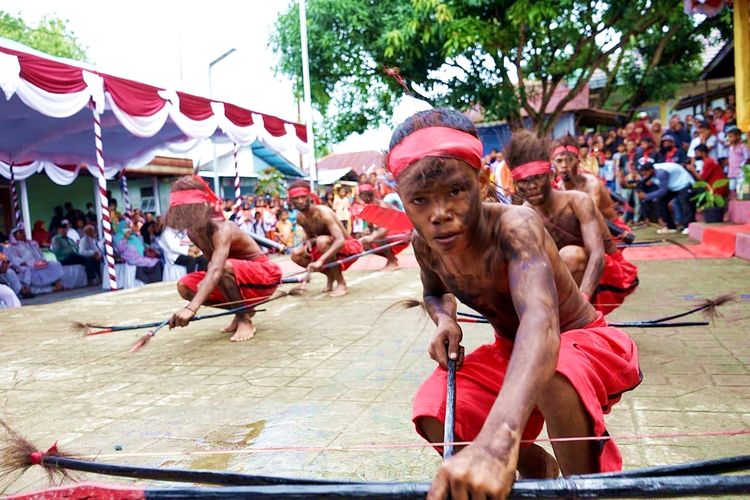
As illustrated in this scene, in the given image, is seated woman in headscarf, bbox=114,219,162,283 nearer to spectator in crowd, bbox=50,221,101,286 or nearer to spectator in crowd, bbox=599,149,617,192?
spectator in crowd, bbox=50,221,101,286

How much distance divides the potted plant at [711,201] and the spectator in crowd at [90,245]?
1171cm

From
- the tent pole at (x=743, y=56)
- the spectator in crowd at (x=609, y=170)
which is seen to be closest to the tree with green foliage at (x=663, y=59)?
the spectator in crowd at (x=609, y=170)

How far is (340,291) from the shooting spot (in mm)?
7973

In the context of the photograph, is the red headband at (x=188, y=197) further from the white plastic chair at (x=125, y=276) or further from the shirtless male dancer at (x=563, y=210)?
the white plastic chair at (x=125, y=276)

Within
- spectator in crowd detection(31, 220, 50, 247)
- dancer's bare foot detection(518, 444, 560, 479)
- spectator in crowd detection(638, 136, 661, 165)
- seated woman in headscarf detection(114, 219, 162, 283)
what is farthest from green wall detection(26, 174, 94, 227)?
dancer's bare foot detection(518, 444, 560, 479)

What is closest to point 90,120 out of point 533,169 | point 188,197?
point 188,197

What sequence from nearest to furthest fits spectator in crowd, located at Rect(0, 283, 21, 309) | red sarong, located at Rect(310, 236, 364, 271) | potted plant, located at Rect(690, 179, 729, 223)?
red sarong, located at Rect(310, 236, 364, 271) < spectator in crowd, located at Rect(0, 283, 21, 309) < potted plant, located at Rect(690, 179, 729, 223)

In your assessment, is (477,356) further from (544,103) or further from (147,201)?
(147,201)

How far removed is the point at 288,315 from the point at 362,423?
366cm

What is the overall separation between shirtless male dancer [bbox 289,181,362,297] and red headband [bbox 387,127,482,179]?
5.82 m

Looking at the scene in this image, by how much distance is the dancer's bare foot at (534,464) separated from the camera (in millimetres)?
2205

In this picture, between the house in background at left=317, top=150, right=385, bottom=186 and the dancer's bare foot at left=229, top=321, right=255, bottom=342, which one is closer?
the dancer's bare foot at left=229, top=321, right=255, bottom=342

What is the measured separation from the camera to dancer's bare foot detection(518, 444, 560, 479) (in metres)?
2.21

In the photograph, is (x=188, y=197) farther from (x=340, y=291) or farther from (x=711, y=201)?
(x=711, y=201)
